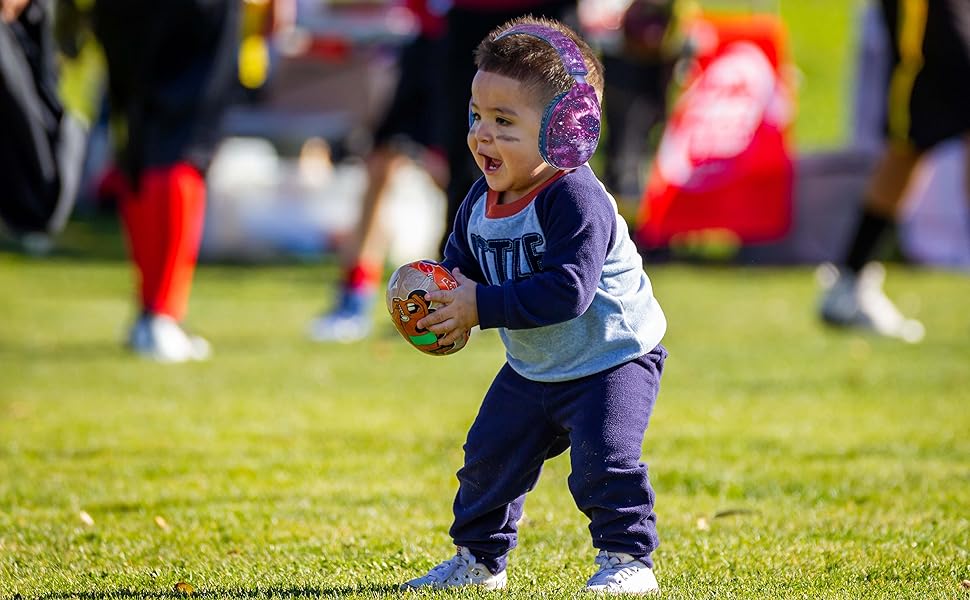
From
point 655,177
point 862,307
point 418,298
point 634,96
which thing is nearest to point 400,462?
point 418,298

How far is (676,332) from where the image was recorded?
6848mm

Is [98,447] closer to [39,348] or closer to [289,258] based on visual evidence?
[39,348]

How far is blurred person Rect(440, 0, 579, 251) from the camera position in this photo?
599 cm

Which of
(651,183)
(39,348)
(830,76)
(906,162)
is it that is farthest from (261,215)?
(830,76)

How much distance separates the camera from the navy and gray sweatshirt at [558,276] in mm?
2695

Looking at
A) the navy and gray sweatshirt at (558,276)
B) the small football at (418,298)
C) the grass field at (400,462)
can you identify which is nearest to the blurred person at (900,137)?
the grass field at (400,462)

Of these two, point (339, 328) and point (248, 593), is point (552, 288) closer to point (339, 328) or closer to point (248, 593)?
point (248, 593)

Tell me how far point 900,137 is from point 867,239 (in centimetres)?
49

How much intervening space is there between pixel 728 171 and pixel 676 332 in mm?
2877

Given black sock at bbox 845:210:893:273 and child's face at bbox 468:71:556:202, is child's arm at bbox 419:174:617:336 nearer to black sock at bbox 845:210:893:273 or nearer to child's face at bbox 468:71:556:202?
child's face at bbox 468:71:556:202

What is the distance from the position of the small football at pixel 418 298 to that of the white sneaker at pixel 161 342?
340cm

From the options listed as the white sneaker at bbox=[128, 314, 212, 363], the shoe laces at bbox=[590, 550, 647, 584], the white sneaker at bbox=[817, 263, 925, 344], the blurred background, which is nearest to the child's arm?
the shoe laces at bbox=[590, 550, 647, 584]

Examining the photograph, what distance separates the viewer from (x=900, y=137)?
6688 millimetres

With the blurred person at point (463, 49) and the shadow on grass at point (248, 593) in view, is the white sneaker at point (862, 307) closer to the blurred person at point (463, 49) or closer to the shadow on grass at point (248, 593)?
the blurred person at point (463, 49)
